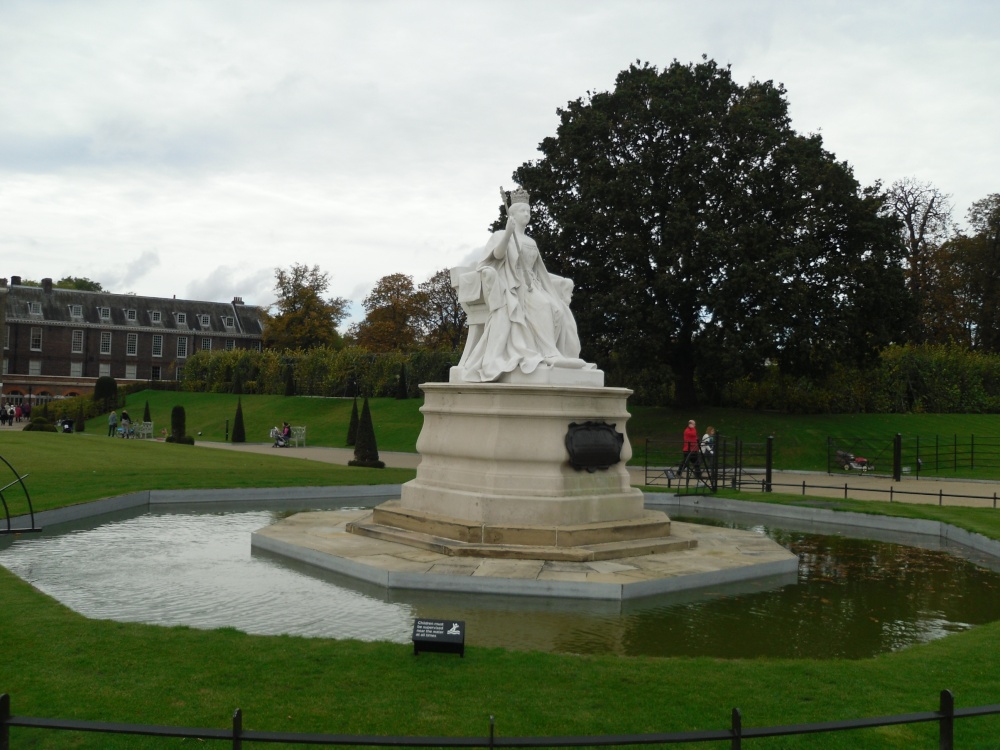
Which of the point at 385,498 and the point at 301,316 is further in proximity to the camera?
the point at 301,316

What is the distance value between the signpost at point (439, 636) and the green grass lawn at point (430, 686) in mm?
103

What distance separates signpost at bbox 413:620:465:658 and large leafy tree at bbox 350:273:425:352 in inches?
2529

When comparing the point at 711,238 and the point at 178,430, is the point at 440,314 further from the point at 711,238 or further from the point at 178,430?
the point at 711,238

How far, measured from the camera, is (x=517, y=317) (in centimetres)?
1231

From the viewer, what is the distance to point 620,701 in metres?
5.51

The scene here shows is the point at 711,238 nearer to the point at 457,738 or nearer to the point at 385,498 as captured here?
the point at 385,498

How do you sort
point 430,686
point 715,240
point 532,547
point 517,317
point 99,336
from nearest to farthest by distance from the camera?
point 430,686
point 532,547
point 517,317
point 715,240
point 99,336

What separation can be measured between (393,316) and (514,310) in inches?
2406

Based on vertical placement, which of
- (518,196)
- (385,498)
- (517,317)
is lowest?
(385,498)

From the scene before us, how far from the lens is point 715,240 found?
98.4 ft

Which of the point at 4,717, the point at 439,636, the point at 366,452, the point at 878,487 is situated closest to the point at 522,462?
the point at 439,636

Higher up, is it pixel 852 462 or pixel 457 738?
pixel 457 738

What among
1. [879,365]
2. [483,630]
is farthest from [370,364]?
[483,630]

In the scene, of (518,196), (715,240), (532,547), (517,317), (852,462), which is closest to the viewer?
(532,547)
